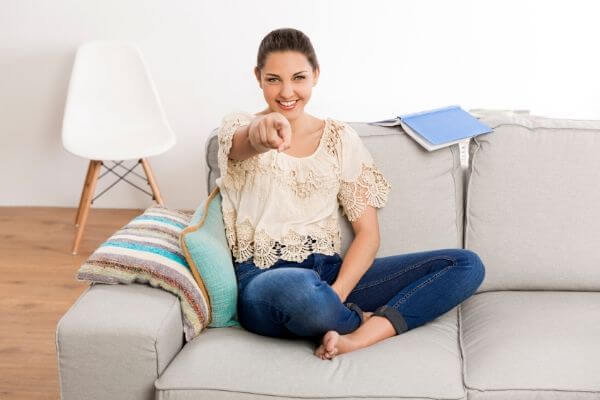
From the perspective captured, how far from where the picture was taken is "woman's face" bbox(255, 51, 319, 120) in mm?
2275

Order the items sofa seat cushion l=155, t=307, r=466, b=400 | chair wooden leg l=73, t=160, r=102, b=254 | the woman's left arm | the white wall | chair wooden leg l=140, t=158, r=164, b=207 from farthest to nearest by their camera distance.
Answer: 1. the white wall
2. chair wooden leg l=140, t=158, r=164, b=207
3. chair wooden leg l=73, t=160, r=102, b=254
4. the woman's left arm
5. sofa seat cushion l=155, t=307, r=466, b=400

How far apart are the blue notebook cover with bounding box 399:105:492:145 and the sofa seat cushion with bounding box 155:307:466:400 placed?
64 centimetres

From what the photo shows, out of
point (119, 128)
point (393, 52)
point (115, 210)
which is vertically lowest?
point (115, 210)

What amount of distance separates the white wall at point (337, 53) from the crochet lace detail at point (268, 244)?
2.06m

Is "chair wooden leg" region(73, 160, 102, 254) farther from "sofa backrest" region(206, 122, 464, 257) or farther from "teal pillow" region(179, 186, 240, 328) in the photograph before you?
"teal pillow" region(179, 186, 240, 328)

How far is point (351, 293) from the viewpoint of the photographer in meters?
2.28

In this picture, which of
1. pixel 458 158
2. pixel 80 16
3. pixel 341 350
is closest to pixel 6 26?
pixel 80 16

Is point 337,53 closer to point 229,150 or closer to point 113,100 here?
point 113,100

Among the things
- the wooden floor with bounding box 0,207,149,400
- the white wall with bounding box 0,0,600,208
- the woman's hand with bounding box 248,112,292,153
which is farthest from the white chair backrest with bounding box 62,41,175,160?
the woman's hand with bounding box 248,112,292,153

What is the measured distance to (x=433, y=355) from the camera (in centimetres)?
199

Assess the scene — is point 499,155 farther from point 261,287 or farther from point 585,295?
point 261,287

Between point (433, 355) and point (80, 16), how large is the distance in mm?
2929

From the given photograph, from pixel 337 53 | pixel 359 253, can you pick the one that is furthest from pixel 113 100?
pixel 359 253

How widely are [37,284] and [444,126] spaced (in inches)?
70.0
